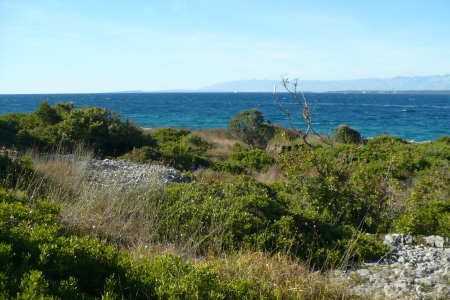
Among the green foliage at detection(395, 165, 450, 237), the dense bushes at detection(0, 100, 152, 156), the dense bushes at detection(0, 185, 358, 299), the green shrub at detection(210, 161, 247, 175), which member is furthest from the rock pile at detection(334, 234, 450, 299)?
the dense bushes at detection(0, 100, 152, 156)

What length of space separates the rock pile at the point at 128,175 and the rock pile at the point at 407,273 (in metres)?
3.70

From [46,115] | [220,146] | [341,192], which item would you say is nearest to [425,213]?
[341,192]

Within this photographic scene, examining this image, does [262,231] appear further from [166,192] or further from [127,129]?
[127,129]

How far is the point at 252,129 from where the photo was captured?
25.3m

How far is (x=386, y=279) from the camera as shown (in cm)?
492

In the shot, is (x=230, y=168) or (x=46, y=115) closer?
(x=230, y=168)

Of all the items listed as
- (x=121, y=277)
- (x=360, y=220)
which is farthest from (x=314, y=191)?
(x=121, y=277)

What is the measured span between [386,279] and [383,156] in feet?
36.1

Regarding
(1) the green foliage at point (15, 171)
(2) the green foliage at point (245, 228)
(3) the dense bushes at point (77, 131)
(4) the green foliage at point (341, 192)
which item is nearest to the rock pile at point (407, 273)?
(2) the green foliage at point (245, 228)

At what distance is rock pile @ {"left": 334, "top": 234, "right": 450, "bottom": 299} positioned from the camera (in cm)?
451

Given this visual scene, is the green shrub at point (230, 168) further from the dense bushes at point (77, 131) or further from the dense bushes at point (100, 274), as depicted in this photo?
the dense bushes at point (100, 274)

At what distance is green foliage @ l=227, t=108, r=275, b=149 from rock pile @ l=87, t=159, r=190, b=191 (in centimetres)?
1361

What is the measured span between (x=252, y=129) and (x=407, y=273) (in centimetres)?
2031

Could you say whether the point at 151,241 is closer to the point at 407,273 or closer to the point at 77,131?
the point at 407,273
